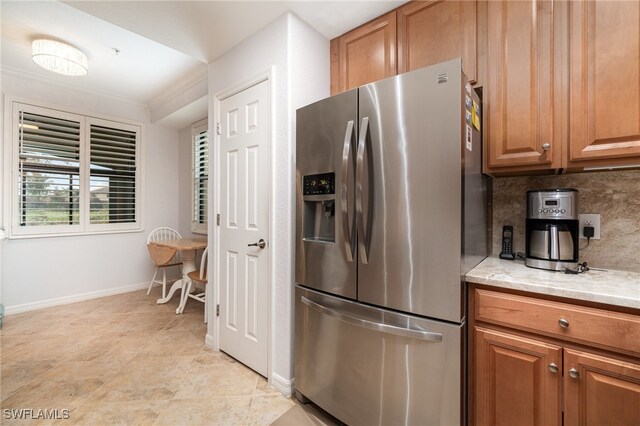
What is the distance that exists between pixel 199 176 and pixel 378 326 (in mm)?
3727

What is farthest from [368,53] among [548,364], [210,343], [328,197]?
[210,343]

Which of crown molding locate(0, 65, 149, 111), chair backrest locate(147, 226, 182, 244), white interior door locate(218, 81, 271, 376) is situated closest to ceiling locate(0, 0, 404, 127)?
crown molding locate(0, 65, 149, 111)

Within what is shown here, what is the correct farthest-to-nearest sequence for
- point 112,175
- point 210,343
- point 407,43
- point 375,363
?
point 112,175, point 210,343, point 407,43, point 375,363

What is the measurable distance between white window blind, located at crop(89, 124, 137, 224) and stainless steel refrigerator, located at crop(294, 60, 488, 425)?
12.0 feet

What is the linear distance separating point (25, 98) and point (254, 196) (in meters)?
3.37

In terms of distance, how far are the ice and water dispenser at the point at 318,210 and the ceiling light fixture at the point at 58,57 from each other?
2.68 meters

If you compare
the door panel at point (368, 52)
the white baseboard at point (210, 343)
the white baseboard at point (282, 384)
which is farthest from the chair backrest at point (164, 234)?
the door panel at point (368, 52)

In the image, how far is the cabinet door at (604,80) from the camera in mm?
1138

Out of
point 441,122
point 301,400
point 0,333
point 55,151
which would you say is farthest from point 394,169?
point 55,151

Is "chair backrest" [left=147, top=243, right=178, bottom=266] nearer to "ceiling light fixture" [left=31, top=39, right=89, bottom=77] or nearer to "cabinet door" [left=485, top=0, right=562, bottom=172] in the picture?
"ceiling light fixture" [left=31, top=39, right=89, bottom=77]

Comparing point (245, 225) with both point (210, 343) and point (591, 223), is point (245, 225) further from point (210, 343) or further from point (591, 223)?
point (591, 223)

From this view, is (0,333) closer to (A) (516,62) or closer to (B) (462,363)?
(B) (462,363)

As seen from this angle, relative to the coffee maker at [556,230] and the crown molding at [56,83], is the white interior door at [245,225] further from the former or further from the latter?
the crown molding at [56,83]

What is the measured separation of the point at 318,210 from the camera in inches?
68.9
